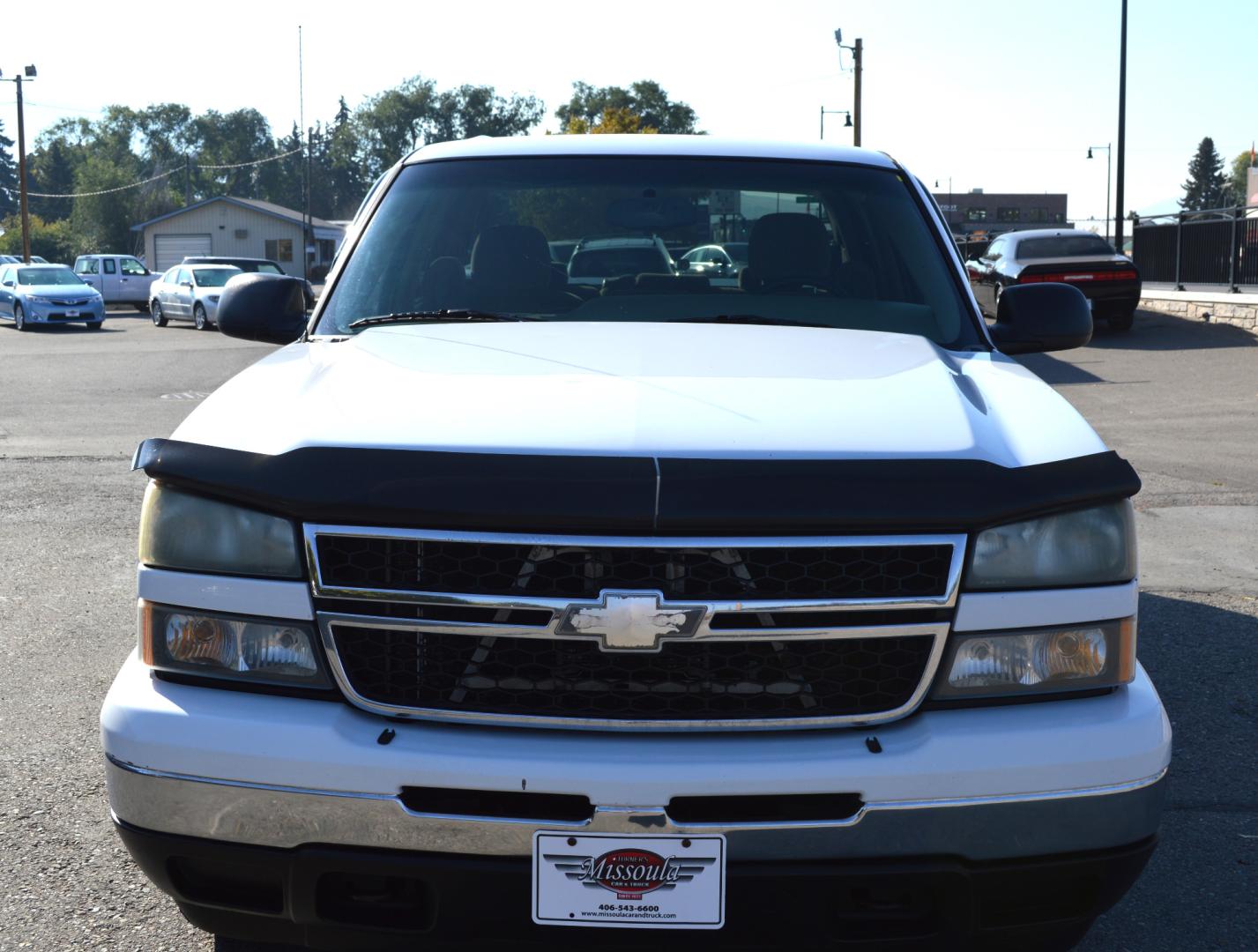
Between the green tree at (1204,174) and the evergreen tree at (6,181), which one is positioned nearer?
the green tree at (1204,174)

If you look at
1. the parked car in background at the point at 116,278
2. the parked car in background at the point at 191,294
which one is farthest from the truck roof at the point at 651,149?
the parked car in background at the point at 116,278

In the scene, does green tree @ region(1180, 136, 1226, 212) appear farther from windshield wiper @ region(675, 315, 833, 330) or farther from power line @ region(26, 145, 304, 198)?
windshield wiper @ region(675, 315, 833, 330)

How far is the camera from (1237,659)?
209 inches

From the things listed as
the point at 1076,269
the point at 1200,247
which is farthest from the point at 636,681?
the point at 1200,247

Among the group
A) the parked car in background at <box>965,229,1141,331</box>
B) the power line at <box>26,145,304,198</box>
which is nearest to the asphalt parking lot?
the parked car in background at <box>965,229,1141,331</box>

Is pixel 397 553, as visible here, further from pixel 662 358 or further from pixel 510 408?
pixel 662 358

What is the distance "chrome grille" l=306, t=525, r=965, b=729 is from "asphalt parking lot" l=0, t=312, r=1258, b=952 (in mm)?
1121

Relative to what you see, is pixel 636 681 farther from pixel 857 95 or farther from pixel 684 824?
pixel 857 95

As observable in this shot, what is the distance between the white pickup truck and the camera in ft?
7.39

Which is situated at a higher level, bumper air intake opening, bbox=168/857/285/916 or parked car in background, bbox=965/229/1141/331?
parked car in background, bbox=965/229/1141/331

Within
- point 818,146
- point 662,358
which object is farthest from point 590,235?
point 662,358

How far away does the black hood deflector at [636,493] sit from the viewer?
2268 mm

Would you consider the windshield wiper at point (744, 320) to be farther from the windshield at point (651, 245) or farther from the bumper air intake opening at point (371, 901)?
the bumper air intake opening at point (371, 901)

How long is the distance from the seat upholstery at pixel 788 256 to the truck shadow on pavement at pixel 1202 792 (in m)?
1.74
